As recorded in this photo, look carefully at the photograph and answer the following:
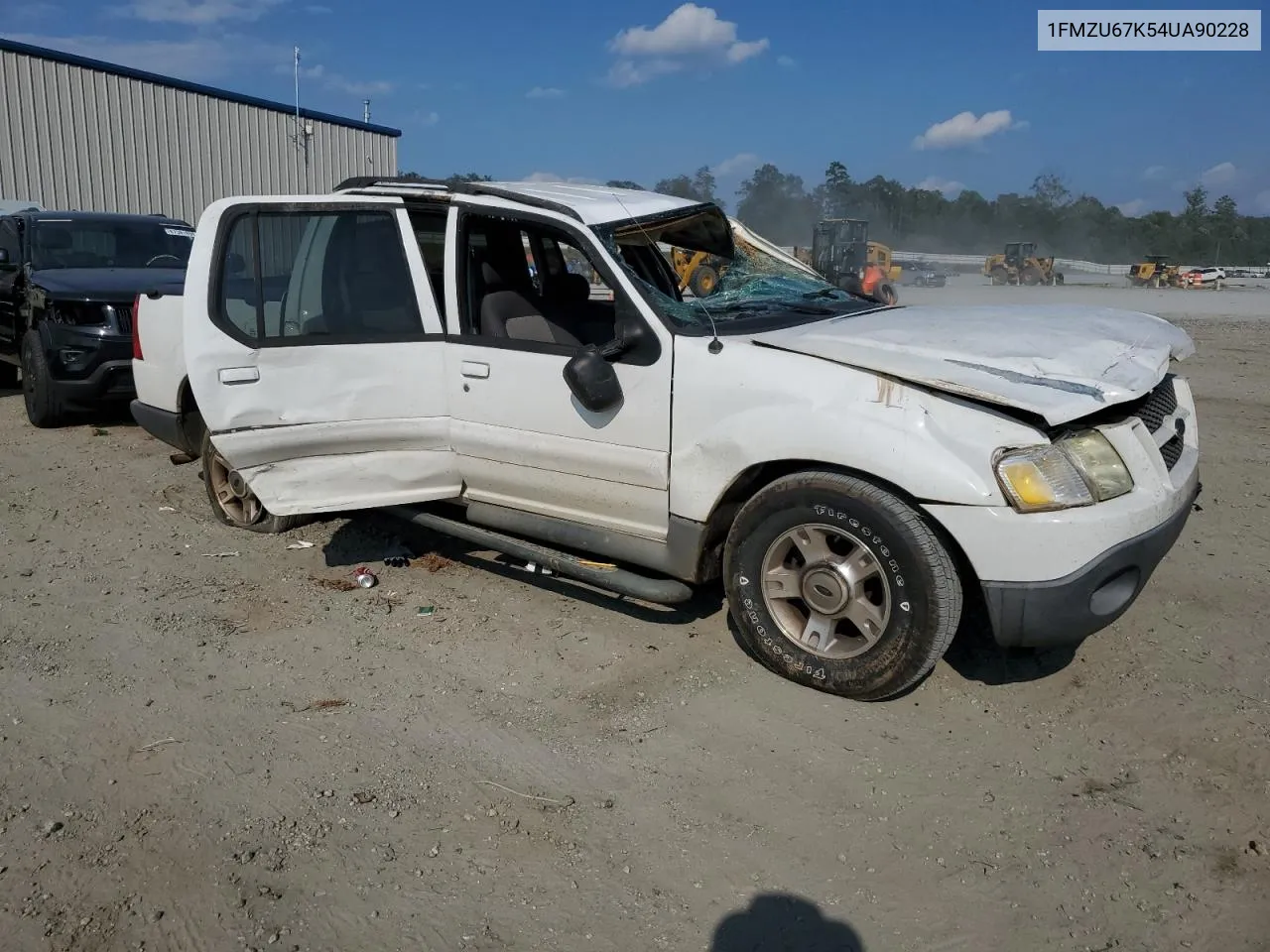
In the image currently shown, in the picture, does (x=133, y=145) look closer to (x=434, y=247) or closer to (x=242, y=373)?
(x=242, y=373)

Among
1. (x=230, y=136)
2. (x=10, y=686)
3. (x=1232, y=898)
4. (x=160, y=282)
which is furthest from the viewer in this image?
(x=230, y=136)

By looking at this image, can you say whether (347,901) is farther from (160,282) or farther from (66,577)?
(160,282)

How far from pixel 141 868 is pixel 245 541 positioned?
3.01 m

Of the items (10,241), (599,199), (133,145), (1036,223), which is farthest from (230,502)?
(1036,223)

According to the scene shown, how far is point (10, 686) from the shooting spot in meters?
3.80

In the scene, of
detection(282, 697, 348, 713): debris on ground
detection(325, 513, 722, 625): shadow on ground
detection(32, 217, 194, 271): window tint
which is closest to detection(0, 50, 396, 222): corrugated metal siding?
detection(32, 217, 194, 271): window tint

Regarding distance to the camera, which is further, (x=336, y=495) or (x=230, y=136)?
(x=230, y=136)

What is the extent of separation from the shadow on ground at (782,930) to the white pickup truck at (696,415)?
1087mm

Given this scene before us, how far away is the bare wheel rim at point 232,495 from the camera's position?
18.2 feet

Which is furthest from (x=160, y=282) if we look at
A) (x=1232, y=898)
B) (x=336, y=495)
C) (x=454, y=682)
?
(x=1232, y=898)

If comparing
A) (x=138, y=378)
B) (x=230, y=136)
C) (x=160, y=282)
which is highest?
(x=230, y=136)

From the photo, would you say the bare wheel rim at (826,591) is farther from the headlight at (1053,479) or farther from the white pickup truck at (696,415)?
the headlight at (1053,479)

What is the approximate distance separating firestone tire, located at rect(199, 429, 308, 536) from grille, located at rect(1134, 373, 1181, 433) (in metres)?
4.28

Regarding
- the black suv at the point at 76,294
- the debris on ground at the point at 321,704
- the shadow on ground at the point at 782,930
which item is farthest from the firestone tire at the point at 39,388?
the shadow on ground at the point at 782,930
